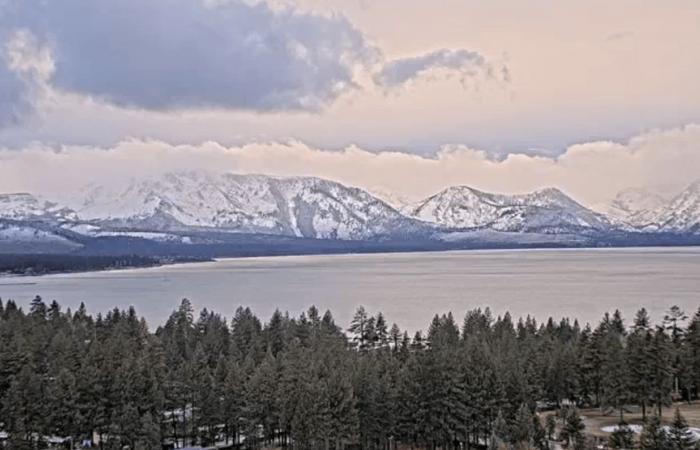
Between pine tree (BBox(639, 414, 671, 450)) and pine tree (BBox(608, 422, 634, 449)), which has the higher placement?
pine tree (BBox(639, 414, 671, 450))

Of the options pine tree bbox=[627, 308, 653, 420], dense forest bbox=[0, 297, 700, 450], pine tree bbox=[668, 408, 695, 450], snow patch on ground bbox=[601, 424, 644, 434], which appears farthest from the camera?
pine tree bbox=[627, 308, 653, 420]

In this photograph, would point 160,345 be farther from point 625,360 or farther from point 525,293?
point 525,293

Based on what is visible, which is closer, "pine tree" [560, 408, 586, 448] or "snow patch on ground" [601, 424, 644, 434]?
"pine tree" [560, 408, 586, 448]

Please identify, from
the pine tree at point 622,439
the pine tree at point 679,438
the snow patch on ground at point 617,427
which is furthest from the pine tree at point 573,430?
the pine tree at point 679,438

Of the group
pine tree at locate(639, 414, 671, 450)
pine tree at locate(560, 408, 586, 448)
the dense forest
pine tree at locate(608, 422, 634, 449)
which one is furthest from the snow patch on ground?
pine tree at locate(639, 414, 671, 450)

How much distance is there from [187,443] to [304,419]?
34.5ft

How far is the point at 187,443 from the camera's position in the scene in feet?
178

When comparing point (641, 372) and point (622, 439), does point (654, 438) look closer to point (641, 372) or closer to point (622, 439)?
point (622, 439)

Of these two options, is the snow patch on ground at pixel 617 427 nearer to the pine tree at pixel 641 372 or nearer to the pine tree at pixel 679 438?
the pine tree at pixel 641 372

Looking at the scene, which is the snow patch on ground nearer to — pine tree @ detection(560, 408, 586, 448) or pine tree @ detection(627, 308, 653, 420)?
pine tree @ detection(627, 308, 653, 420)

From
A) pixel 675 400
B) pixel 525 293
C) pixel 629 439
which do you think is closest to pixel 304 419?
pixel 629 439

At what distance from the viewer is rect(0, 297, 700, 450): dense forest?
4834 centimetres

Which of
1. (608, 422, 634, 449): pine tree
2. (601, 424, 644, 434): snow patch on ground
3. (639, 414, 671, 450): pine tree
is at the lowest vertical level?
(601, 424, 644, 434): snow patch on ground

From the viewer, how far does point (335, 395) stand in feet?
161
